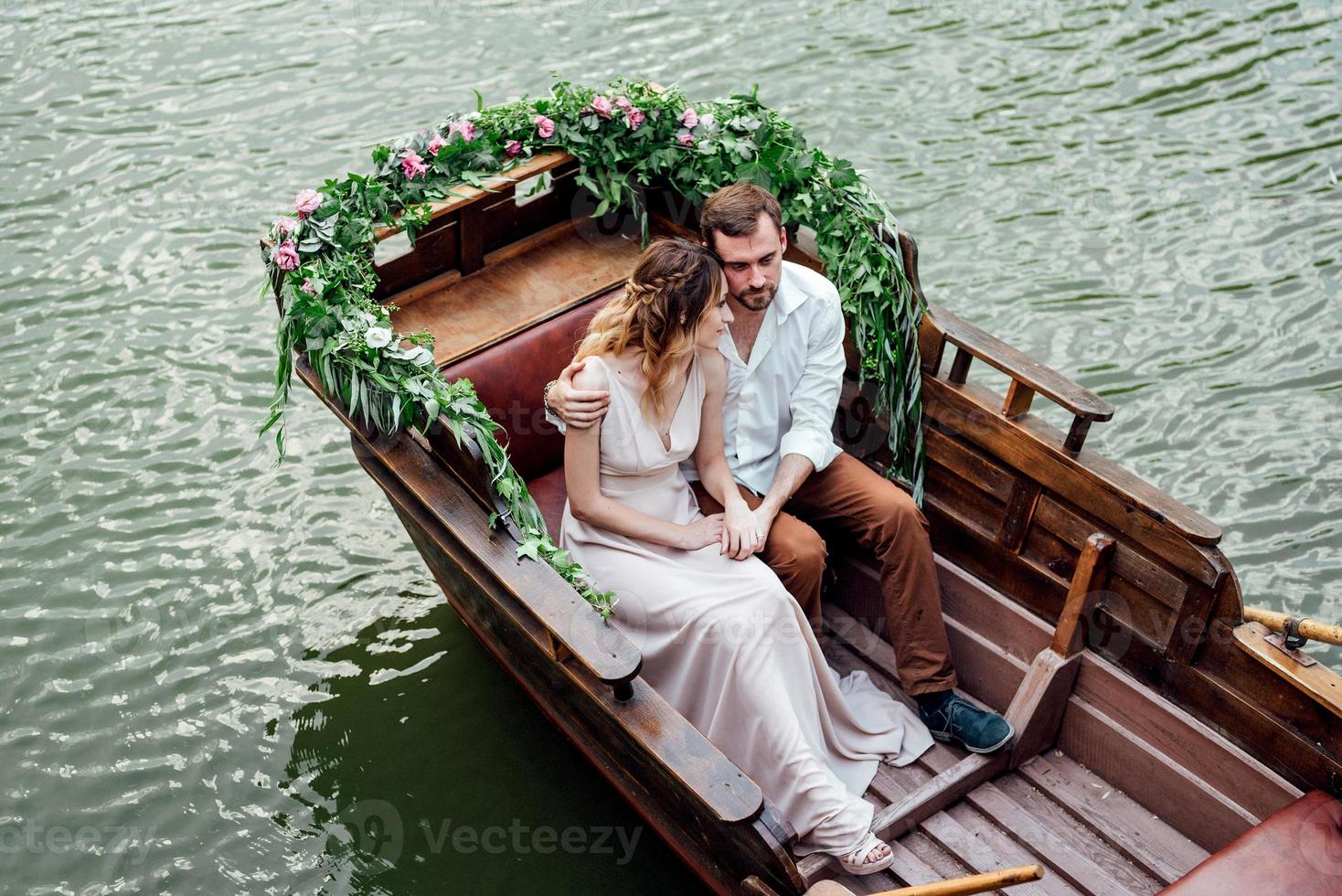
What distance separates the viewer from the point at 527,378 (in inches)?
158

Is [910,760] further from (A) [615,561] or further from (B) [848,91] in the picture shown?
(B) [848,91]

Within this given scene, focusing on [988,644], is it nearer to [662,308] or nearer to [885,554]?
[885,554]

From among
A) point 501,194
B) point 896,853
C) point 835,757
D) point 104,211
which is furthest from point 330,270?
point 104,211

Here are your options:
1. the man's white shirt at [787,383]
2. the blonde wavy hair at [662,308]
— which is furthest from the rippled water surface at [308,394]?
the blonde wavy hair at [662,308]

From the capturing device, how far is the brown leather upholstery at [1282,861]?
9.72 feet

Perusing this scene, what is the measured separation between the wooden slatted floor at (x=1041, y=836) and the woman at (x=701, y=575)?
0.08 meters

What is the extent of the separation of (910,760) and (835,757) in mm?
231

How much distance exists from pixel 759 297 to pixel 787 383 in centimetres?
38

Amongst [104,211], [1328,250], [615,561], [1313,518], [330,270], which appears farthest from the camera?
[104,211]

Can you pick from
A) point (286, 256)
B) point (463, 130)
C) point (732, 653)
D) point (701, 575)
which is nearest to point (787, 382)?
point (701, 575)

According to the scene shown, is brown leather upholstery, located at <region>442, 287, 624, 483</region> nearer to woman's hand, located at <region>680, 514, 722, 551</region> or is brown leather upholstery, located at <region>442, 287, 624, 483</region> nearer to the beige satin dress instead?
the beige satin dress

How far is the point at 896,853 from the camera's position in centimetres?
345

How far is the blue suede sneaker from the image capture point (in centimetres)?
360

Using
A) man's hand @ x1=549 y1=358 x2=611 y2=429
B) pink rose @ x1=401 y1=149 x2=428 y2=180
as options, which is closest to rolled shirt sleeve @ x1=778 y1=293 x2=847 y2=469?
man's hand @ x1=549 y1=358 x2=611 y2=429
